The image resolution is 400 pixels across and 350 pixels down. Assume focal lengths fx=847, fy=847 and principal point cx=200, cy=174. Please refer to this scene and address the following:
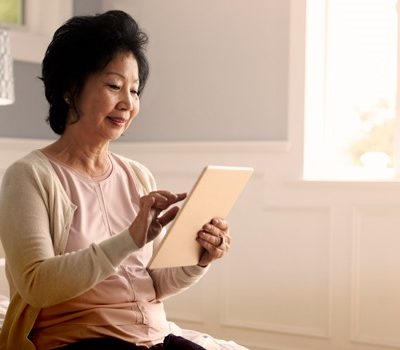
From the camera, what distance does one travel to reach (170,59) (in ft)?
13.4

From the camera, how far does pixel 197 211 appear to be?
5.41 ft

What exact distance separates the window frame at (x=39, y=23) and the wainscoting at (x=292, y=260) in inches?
16.9

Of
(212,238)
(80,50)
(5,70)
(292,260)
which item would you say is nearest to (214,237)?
(212,238)

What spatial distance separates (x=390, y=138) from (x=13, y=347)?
2.38m

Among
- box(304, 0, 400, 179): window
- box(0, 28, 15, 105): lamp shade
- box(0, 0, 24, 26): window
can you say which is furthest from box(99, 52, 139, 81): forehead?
box(0, 0, 24, 26): window

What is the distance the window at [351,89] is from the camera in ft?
12.2

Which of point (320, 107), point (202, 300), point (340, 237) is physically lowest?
point (202, 300)

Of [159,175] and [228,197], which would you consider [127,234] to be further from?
[159,175]

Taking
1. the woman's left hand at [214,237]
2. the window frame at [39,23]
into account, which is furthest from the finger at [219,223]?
the window frame at [39,23]

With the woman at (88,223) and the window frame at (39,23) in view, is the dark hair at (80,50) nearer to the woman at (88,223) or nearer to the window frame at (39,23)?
the woman at (88,223)

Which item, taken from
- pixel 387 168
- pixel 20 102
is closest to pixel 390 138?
pixel 387 168

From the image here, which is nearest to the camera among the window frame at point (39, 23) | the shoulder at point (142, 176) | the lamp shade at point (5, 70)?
the shoulder at point (142, 176)

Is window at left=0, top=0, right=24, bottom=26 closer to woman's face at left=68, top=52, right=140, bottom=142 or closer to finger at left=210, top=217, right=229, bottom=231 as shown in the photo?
woman's face at left=68, top=52, right=140, bottom=142

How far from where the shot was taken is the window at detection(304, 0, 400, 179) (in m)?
3.72
